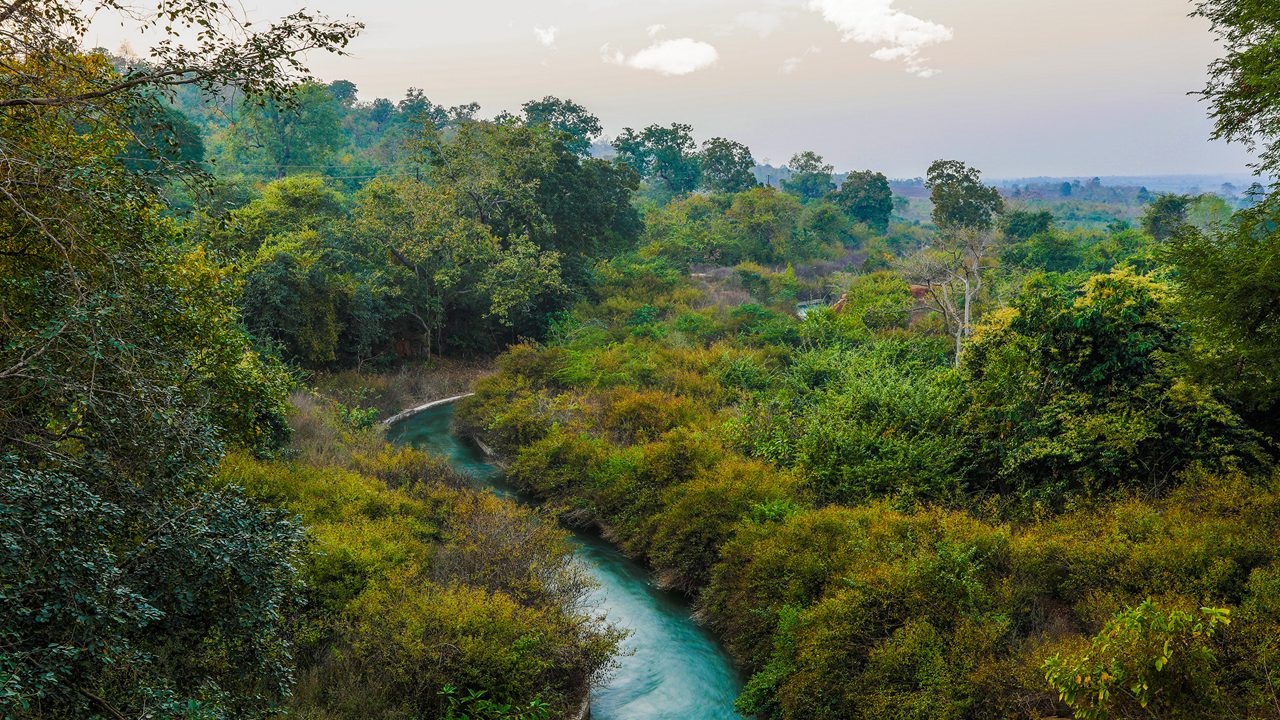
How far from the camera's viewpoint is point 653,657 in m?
11.0

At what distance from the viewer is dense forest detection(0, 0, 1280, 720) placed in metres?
5.33

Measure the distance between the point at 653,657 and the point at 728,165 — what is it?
56.2 meters

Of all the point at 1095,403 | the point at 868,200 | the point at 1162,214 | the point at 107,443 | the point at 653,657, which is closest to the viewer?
the point at 107,443

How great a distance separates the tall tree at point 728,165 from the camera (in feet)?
203

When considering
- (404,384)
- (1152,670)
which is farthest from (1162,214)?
(1152,670)

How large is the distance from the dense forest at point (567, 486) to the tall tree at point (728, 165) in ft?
142

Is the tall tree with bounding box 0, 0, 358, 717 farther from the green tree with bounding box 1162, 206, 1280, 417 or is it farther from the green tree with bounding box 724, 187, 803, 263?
the green tree with bounding box 724, 187, 803, 263

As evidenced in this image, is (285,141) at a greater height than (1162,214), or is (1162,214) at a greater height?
(285,141)

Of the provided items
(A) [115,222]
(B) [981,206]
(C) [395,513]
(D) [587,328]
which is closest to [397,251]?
(D) [587,328]

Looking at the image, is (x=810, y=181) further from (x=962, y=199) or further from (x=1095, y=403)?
(x=1095, y=403)

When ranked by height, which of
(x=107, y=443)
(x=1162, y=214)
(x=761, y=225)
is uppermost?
(x=1162, y=214)

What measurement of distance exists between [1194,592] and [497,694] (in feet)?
24.7

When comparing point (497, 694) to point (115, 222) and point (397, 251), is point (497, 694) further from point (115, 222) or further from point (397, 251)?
point (397, 251)

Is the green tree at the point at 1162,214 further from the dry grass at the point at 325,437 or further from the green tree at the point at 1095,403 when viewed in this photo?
the dry grass at the point at 325,437
